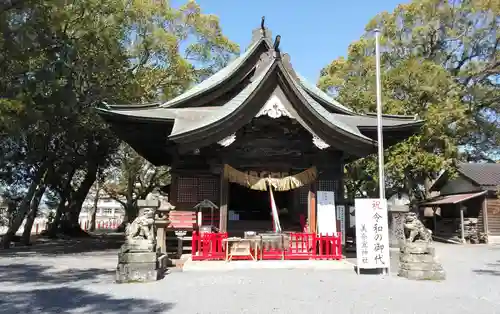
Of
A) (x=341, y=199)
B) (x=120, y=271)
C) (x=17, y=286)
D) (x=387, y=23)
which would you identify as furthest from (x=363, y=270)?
(x=387, y=23)

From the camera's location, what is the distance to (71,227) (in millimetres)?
28156

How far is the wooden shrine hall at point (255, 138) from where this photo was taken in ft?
40.1

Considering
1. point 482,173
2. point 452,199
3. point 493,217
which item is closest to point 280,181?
A: point 452,199

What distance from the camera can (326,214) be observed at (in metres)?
12.6

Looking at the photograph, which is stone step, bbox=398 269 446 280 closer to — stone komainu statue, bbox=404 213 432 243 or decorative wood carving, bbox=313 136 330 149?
stone komainu statue, bbox=404 213 432 243

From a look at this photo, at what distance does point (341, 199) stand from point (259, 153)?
10.3ft

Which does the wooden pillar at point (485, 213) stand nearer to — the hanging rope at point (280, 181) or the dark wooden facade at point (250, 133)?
the dark wooden facade at point (250, 133)

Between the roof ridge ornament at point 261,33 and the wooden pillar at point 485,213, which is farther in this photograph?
the wooden pillar at point 485,213

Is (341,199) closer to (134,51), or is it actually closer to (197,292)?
(197,292)

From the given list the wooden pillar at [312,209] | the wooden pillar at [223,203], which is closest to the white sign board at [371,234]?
the wooden pillar at [312,209]

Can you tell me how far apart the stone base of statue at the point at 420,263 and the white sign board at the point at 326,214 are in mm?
3147

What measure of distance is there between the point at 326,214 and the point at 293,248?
1.69 metres

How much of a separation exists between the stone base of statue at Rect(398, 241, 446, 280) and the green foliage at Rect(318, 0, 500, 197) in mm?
14792

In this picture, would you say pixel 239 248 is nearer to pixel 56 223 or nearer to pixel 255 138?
pixel 255 138
